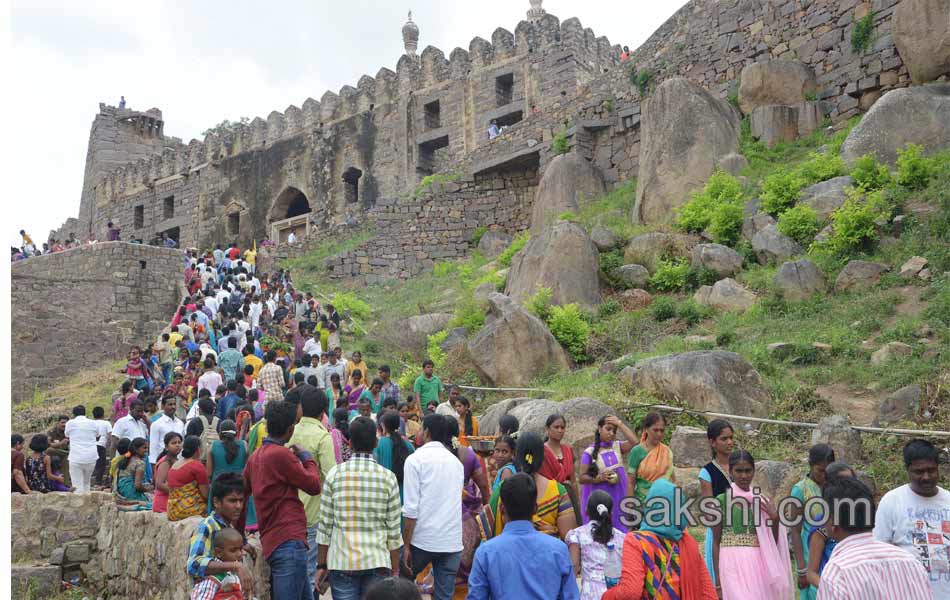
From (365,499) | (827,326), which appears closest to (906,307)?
(827,326)

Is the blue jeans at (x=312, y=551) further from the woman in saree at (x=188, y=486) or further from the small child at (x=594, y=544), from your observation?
the small child at (x=594, y=544)

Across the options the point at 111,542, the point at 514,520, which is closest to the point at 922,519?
the point at 514,520

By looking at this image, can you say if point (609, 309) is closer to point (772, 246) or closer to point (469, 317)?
point (469, 317)

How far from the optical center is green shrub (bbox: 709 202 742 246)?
14617 mm

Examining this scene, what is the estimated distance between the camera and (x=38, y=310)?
20422 mm

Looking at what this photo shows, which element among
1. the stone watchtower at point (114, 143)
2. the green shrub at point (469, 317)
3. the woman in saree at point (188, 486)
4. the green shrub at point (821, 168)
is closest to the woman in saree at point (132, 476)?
the woman in saree at point (188, 486)

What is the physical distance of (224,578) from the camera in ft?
15.8

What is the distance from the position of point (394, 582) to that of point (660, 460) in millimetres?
3530

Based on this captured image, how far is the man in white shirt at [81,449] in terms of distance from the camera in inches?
410

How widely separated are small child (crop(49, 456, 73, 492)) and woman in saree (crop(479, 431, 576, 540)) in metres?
6.84

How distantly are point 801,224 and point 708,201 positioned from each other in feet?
6.93

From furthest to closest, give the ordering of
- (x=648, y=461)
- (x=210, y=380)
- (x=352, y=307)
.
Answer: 1. (x=352, y=307)
2. (x=210, y=380)
3. (x=648, y=461)

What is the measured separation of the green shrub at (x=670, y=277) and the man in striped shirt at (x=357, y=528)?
389 inches

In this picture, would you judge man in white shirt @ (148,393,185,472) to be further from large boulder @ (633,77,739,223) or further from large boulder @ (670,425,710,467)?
large boulder @ (633,77,739,223)
